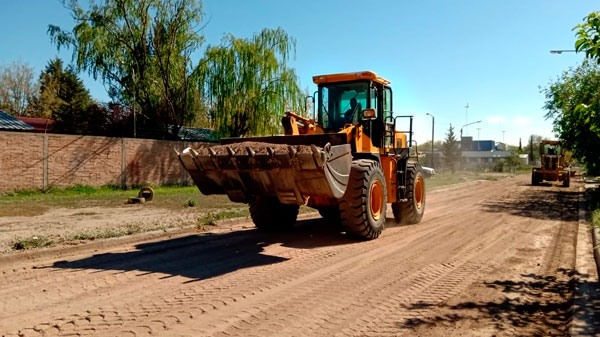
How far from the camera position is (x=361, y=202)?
25.8ft

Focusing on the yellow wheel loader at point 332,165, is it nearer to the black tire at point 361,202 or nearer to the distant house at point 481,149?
the black tire at point 361,202

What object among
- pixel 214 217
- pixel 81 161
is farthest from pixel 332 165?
pixel 81 161

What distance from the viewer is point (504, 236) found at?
9312 millimetres

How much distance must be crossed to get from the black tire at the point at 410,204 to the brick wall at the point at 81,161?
9.03m

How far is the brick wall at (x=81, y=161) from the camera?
16406 millimetres

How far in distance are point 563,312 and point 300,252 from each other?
3.93 metres

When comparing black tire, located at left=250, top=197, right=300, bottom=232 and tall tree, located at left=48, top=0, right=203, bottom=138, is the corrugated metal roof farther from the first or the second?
black tire, located at left=250, top=197, right=300, bottom=232

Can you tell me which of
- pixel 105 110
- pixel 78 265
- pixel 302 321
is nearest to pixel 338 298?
pixel 302 321

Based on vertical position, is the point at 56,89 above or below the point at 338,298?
above

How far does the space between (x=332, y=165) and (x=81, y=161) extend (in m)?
14.8

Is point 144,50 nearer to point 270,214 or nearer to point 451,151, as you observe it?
point 270,214

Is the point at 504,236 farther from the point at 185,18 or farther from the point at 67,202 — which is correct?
the point at 185,18

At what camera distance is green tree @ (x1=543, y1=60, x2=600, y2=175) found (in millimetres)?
16578

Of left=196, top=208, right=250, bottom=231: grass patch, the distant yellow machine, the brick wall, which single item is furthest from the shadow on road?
the distant yellow machine
